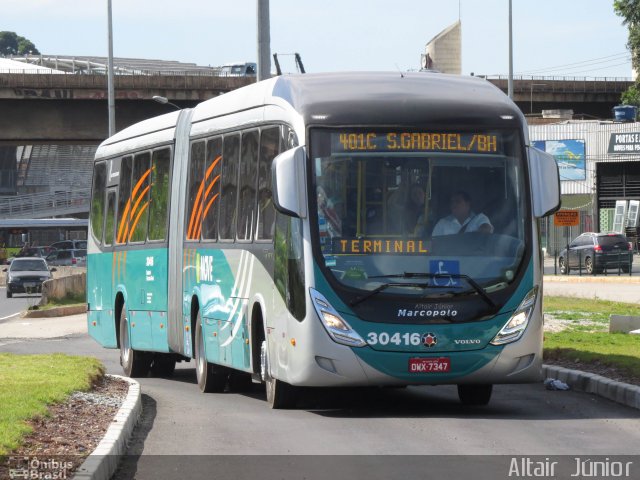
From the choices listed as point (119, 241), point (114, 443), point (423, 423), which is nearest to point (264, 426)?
point (423, 423)

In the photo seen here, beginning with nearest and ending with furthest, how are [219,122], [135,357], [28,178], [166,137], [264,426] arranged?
[264,426]
[219,122]
[166,137]
[135,357]
[28,178]

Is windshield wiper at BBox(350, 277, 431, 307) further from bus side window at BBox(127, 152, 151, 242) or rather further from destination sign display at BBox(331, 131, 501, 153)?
bus side window at BBox(127, 152, 151, 242)

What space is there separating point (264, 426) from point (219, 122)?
497cm

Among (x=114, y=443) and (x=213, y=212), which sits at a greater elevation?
(x=213, y=212)

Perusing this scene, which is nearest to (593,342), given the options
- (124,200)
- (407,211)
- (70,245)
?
(124,200)

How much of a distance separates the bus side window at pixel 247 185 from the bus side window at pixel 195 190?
1696 mm

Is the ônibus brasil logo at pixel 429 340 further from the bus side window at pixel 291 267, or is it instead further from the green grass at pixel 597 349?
the green grass at pixel 597 349

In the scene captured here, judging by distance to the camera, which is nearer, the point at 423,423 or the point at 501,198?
the point at 423,423

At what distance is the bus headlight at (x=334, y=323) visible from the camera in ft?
43.4

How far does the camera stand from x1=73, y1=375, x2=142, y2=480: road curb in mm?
9008

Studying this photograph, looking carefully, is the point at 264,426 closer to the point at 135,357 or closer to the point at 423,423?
the point at 423,423

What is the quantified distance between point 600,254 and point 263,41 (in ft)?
100.0

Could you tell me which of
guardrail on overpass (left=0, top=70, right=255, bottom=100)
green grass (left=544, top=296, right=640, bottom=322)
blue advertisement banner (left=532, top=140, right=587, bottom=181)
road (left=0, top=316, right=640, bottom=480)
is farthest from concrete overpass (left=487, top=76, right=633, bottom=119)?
road (left=0, top=316, right=640, bottom=480)

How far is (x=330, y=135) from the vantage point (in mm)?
13680
